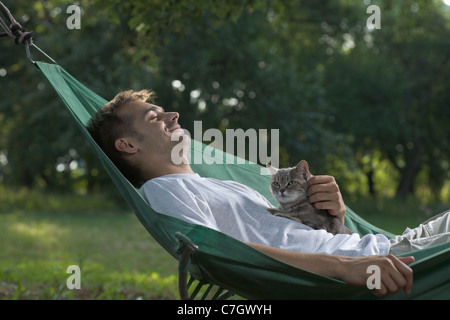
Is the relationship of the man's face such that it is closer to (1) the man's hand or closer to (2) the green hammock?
(2) the green hammock

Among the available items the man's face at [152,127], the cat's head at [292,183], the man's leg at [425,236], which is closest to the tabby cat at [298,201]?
the cat's head at [292,183]

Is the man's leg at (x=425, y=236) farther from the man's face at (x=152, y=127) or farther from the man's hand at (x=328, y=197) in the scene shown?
the man's face at (x=152, y=127)

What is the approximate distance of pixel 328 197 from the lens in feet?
7.60

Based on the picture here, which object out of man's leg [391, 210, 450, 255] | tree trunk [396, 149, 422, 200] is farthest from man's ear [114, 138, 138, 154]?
tree trunk [396, 149, 422, 200]

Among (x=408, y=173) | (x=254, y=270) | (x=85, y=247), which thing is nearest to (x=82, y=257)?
(x=85, y=247)

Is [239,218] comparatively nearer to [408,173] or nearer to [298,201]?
[298,201]

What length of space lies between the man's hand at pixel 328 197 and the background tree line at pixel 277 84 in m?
7.53

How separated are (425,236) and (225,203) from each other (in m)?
0.89

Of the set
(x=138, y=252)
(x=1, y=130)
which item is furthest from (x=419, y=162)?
(x=1, y=130)

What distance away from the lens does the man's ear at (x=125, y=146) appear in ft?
7.82

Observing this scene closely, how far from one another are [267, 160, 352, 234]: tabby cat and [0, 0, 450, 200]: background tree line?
7313 millimetres

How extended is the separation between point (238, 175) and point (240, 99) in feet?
29.9
